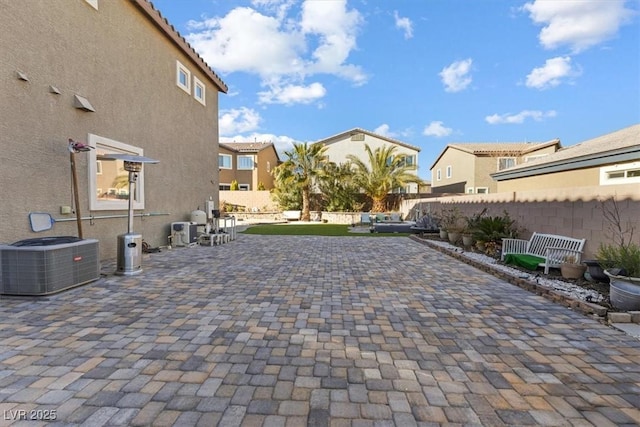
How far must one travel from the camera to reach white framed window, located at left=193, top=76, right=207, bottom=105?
12.6m

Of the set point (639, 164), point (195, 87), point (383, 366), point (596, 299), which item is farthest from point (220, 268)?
point (639, 164)

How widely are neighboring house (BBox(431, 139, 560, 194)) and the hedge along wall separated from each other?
65.9 ft

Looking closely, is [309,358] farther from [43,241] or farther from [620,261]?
[620,261]

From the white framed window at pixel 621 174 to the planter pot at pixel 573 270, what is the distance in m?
6.47

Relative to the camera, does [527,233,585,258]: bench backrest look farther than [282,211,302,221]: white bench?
No

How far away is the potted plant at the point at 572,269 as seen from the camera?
5801 mm

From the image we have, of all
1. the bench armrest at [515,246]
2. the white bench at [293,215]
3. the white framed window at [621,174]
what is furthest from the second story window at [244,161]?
the bench armrest at [515,246]

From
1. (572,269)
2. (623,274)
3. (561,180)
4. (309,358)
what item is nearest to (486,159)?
(561,180)

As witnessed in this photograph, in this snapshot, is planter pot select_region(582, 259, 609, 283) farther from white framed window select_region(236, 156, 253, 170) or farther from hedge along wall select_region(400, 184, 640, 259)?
white framed window select_region(236, 156, 253, 170)

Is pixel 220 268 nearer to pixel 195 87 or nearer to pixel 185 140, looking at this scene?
pixel 185 140

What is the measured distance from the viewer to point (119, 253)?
654 centimetres

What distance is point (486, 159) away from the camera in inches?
1128

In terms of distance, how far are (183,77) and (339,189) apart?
52.2 feet

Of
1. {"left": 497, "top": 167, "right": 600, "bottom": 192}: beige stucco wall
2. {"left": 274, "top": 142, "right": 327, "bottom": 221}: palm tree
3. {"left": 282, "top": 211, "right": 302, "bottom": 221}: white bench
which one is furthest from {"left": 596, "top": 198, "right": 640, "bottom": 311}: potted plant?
{"left": 282, "top": 211, "right": 302, "bottom": 221}: white bench
